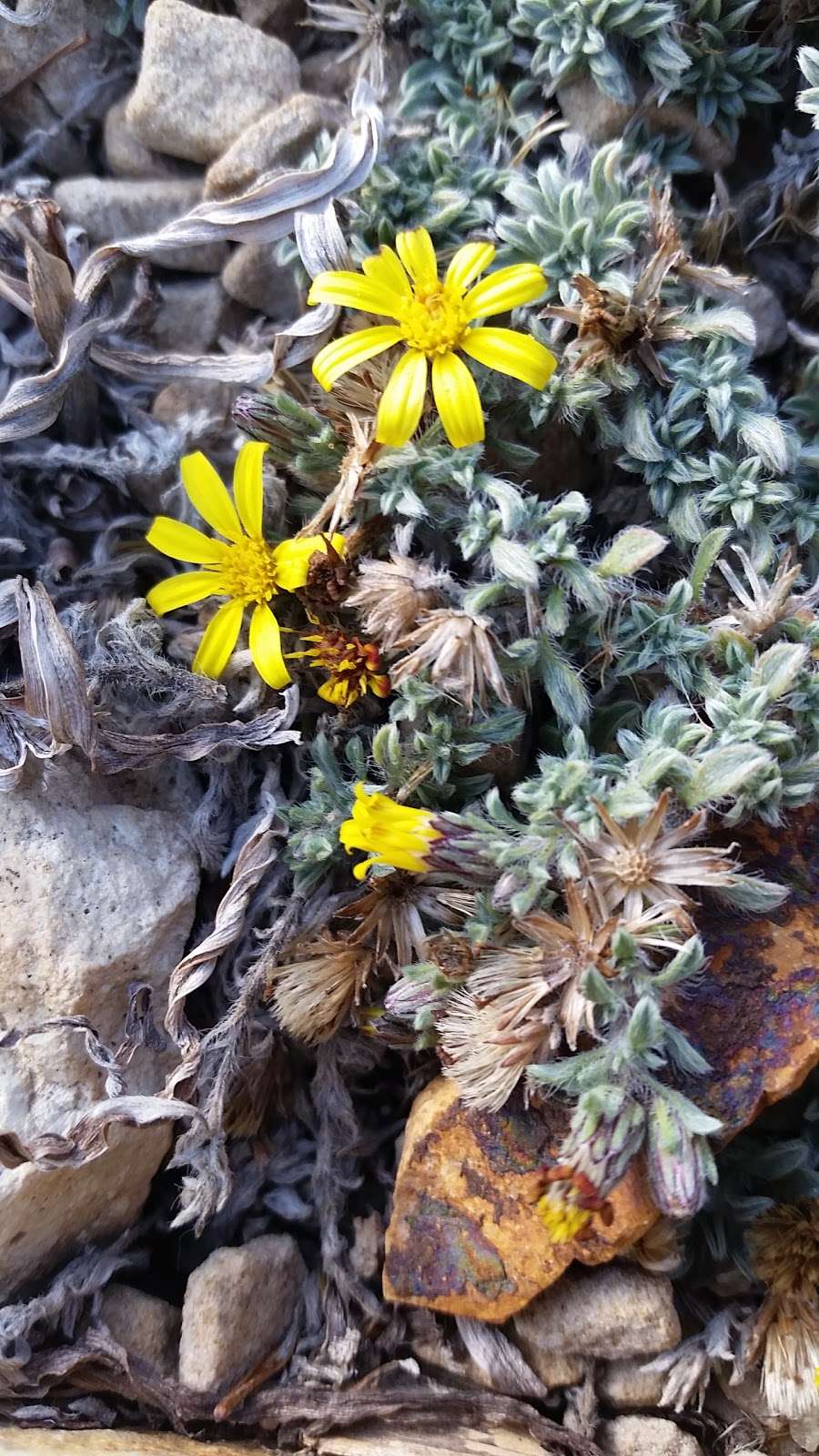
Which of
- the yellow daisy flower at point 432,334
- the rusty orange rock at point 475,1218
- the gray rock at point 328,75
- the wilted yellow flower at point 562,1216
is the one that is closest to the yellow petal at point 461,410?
the yellow daisy flower at point 432,334

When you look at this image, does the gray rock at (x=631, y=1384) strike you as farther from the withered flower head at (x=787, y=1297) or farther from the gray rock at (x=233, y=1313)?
the gray rock at (x=233, y=1313)

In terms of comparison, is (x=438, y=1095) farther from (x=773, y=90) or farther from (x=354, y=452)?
(x=773, y=90)

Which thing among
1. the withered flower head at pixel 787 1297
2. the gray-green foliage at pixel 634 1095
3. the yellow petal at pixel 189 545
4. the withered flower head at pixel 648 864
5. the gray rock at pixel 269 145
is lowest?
the withered flower head at pixel 787 1297

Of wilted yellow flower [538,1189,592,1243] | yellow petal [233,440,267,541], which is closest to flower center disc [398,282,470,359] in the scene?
yellow petal [233,440,267,541]

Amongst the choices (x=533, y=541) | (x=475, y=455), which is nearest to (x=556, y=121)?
(x=475, y=455)

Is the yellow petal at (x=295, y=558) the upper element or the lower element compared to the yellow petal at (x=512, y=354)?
lower

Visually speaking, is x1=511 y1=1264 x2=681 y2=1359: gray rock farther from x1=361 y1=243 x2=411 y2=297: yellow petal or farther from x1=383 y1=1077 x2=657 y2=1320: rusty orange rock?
x1=361 y1=243 x2=411 y2=297: yellow petal
